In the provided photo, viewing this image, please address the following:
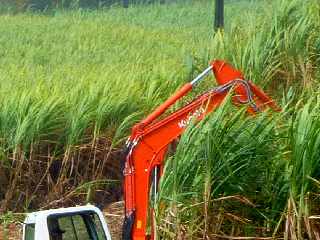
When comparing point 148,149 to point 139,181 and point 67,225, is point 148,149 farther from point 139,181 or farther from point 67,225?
point 67,225

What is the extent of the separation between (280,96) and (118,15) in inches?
688

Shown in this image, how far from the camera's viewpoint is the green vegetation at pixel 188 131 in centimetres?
665

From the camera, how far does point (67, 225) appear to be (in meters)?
7.44

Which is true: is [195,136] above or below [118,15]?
below

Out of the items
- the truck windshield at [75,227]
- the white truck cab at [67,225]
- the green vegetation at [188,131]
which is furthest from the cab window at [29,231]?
the green vegetation at [188,131]

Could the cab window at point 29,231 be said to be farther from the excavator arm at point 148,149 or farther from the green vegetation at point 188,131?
the green vegetation at point 188,131

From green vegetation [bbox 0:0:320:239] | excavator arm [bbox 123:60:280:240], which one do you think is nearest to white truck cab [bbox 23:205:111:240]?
excavator arm [bbox 123:60:280:240]

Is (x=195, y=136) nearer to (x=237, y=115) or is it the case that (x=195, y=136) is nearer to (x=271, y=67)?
(x=237, y=115)

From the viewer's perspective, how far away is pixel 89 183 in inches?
412

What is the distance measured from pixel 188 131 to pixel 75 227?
52.3 inches

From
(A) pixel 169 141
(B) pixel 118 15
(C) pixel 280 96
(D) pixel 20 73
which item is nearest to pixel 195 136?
(A) pixel 169 141

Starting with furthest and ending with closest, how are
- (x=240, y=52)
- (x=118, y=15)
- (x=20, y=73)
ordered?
1. (x=118, y=15)
2. (x=20, y=73)
3. (x=240, y=52)

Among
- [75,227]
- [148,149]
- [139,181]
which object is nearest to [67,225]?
[75,227]

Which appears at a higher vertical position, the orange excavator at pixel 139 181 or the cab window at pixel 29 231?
the orange excavator at pixel 139 181
